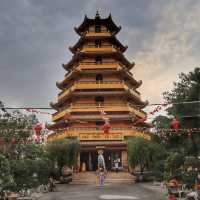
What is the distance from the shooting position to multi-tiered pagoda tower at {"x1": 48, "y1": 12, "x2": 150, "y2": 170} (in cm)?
4394

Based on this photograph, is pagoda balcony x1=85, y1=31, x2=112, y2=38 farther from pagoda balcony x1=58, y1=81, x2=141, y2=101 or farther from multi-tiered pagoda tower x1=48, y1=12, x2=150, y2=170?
pagoda balcony x1=58, y1=81, x2=141, y2=101

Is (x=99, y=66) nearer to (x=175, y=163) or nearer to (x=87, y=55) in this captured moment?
(x=87, y=55)

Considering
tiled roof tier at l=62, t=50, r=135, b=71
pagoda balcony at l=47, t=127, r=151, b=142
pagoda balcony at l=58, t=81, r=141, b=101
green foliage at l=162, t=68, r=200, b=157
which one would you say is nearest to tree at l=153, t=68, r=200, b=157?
green foliage at l=162, t=68, r=200, b=157

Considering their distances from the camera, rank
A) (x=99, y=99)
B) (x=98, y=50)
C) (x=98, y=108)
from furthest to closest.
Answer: (x=98, y=50) < (x=99, y=99) < (x=98, y=108)

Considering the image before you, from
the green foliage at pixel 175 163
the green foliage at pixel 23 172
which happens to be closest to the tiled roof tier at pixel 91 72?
the green foliage at pixel 175 163

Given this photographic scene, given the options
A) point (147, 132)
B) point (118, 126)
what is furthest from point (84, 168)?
point (147, 132)

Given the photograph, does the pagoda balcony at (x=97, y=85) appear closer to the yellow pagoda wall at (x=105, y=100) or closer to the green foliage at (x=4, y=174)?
the yellow pagoda wall at (x=105, y=100)

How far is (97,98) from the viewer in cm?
4744

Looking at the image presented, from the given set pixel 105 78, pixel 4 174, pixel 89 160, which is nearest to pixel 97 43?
pixel 105 78

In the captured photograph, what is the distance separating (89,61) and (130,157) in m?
14.6

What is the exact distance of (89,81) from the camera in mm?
47344

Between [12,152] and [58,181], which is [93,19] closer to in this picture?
[58,181]

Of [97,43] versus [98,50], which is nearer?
[98,50]

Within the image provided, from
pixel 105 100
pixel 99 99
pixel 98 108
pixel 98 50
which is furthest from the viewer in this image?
pixel 98 50
